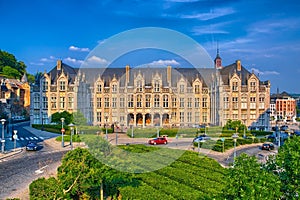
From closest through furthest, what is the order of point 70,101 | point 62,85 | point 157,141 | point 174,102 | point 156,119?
point 157,141, point 70,101, point 174,102, point 62,85, point 156,119

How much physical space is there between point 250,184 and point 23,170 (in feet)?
84.8

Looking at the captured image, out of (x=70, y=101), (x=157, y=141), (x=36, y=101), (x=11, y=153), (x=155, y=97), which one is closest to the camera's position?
(x=11, y=153)

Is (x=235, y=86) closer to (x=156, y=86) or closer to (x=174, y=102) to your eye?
(x=174, y=102)

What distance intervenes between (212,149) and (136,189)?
1058 inches

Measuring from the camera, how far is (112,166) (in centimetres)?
1884

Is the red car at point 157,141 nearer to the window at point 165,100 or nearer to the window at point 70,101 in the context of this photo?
the window at point 165,100

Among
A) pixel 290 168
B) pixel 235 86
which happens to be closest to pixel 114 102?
pixel 235 86

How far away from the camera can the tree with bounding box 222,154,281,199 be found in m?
11.4

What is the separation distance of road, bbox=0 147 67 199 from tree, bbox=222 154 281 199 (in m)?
15.8

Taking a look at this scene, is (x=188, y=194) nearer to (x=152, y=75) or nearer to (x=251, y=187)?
(x=251, y=187)

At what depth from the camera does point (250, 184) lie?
37.8ft

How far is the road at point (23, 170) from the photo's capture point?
2485 cm

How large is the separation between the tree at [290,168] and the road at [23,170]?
660 inches

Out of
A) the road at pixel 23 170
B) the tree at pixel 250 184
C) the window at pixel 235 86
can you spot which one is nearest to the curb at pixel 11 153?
the road at pixel 23 170
